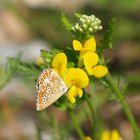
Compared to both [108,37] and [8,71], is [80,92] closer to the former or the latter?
[108,37]

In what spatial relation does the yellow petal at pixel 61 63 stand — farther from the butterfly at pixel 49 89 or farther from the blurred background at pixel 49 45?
the blurred background at pixel 49 45

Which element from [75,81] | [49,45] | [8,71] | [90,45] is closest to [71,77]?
[75,81]

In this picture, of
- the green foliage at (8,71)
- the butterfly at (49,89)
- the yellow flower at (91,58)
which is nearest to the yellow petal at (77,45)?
the yellow flower at (91,58)

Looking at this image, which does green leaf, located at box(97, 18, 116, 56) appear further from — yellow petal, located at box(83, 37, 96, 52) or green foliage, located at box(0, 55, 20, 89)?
green foliage, located at box(0, 55, 20, 89)

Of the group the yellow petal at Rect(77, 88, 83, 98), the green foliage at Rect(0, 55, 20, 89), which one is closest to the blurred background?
the green foliage at Rect(0, 55, 20, 89)

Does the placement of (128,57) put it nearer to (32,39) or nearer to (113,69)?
(113,69)

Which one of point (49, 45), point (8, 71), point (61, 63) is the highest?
point (61, 63)
